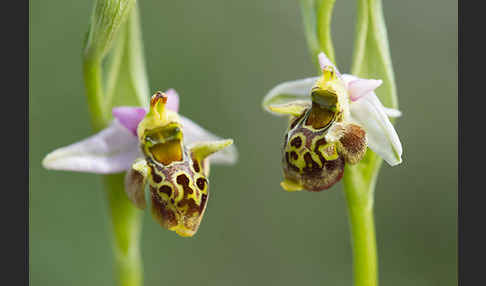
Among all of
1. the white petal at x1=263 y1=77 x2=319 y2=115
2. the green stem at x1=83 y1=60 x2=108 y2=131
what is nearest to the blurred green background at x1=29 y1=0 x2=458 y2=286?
the green stem at x1=83 y1=60 x2=108 y2=131

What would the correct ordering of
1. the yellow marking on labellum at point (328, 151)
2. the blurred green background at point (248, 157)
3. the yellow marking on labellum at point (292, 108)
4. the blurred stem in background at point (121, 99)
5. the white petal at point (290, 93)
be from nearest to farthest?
the yellow marking on labellum at point (328, 151) < the yellow marking on labellum at point (292, 108) < the white petal at point (290, 93) < the blurred stem in background at point (121, 99) < the blurred green background at point (248, 157)

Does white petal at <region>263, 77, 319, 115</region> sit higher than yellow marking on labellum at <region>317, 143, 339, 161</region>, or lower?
higher

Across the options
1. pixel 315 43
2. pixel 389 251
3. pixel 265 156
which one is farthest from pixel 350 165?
pixel 265 156

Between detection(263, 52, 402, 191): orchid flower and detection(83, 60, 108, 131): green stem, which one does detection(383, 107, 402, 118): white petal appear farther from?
detection(83, 60, 108, 131): green stem

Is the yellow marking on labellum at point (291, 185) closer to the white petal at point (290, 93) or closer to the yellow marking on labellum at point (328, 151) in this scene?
the yellow marking on labellum at point (328, 151)

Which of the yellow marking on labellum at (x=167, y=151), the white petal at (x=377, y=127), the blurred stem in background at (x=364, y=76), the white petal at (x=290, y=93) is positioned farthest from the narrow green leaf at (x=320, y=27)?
the yellow marking on labellum at (x=167, y=151)

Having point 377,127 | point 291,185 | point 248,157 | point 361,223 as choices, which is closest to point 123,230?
point 291,185

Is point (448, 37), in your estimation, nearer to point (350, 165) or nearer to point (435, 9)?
point (435, 9)
